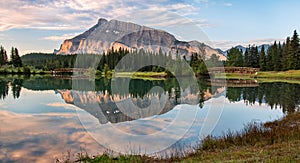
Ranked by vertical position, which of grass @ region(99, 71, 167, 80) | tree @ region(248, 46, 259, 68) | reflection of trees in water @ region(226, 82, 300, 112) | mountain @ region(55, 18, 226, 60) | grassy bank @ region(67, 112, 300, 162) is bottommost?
reflection of trees in water @ region(226, 82, 300, 112)

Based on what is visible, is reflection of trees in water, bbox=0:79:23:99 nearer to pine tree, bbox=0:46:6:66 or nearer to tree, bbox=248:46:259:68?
tree, bbox=248:46:259:68

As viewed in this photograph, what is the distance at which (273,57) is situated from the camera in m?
67.4

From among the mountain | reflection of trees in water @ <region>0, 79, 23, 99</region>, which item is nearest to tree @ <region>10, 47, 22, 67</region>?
reflection of trees in water @ <region>0, 79, 23, 99</region>

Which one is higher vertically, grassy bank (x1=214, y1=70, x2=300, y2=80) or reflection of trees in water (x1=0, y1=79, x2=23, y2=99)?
grassy bank (x1=214, y1=70, x2=300, y2=80)

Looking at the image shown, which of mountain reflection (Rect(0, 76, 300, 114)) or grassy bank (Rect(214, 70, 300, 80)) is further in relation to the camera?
grassy bank (Rect(214, 70, 300, 80))

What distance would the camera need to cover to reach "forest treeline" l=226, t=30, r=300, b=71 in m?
61.1

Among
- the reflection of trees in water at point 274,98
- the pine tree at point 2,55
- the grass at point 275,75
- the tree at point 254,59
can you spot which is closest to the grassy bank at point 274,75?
the grass at point 275,75

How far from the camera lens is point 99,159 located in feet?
26.3

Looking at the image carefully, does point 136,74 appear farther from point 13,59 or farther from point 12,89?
point 13,59

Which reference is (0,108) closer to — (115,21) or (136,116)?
(136,116)

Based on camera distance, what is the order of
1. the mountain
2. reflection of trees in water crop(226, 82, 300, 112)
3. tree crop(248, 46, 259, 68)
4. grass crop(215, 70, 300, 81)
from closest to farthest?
the mountain < reflection of trees in water crop(226, 82, 300, 112) < grass crop(215, 70, 300, 81) < tree crop(248, 46, 259, 68)

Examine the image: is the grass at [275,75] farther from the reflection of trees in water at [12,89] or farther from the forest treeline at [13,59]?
the forest treeline at [13,59]

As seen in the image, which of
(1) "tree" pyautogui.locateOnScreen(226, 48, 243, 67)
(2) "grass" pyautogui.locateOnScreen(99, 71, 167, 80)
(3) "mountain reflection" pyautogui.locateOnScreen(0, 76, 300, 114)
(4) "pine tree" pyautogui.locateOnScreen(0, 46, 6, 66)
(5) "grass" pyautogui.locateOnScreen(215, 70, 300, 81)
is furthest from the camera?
(4) "pine tree" pyautogui.locateOnScreen(0, 46, 6, 66)

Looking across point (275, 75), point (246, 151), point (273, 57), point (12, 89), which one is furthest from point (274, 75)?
point (246, 151)
